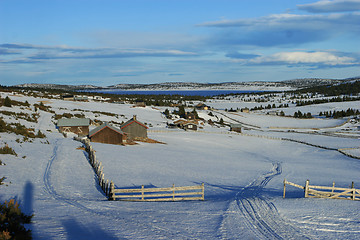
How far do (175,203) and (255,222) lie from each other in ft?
18.4

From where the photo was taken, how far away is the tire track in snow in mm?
13289

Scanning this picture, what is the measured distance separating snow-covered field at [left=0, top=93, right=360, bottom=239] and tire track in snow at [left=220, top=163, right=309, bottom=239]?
5cm

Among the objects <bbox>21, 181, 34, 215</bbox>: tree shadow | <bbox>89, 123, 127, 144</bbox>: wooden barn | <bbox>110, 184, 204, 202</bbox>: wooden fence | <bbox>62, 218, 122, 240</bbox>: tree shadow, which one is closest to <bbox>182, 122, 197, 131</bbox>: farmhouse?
<bbox>89, 123, 127, 144</bbox>: wooden barn

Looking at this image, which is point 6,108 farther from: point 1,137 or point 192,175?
point 192,175

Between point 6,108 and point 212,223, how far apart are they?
5660cm

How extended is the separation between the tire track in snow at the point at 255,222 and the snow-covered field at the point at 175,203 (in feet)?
0.17

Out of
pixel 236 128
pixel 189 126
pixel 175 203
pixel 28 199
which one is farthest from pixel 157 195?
pixel 236 128

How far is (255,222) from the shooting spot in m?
14.8

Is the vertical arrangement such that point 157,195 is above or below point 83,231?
below

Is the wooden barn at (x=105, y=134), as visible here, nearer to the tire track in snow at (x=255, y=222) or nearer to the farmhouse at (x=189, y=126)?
the tire track in snow at (x=255, y=222)

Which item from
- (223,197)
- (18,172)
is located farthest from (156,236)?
(18,172)

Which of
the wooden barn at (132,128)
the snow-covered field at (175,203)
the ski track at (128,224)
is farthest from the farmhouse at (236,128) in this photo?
the ski track at (128,224)

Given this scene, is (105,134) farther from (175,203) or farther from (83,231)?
(83,231)

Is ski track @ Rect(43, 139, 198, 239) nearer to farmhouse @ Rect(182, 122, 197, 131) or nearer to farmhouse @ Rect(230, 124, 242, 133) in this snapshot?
farmhouse @ Rect(182, 122, 197, 131)
